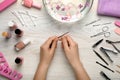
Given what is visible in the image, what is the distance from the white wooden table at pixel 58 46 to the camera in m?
1.12

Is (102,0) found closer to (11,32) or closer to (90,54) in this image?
(90,54)

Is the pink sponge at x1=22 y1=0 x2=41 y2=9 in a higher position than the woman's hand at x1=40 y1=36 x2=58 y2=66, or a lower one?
higher

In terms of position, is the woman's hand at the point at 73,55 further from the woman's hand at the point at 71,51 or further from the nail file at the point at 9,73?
the nail file at the point at 9,73

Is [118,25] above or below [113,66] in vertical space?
above

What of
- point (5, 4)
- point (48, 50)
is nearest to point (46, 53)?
point (48, 50)

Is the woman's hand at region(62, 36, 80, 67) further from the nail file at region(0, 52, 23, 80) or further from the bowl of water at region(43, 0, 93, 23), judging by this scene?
the nail file at region(0, 52, 23, 80)

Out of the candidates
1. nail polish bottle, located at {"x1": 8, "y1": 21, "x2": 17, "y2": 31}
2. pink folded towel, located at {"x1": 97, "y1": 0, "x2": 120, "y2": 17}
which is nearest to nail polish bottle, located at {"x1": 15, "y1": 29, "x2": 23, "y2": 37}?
nail polish bottle, located at {"x1": 8, "y1": 21, "x2": 17, "y2": 31}

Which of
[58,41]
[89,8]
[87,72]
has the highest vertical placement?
[89,8]

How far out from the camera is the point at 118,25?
1134mm

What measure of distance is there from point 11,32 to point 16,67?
5.4 inches

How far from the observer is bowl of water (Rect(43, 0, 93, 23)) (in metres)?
1.14

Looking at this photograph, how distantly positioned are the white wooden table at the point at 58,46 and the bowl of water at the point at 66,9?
0.02 metres

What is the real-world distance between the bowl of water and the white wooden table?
0.9 inches

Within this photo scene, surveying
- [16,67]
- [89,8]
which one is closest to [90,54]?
[89,8]
